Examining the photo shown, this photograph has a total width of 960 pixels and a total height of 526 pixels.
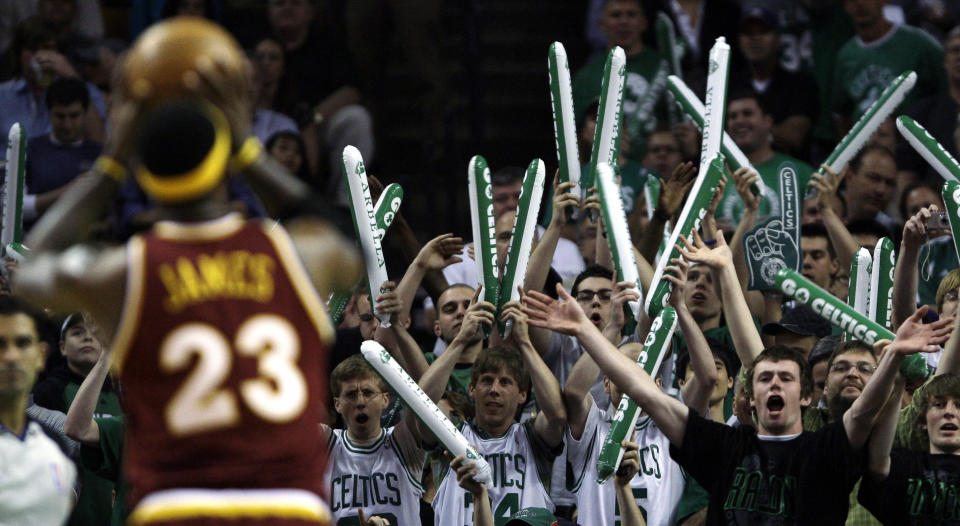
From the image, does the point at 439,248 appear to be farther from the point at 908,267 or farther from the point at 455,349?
the point at 908,267

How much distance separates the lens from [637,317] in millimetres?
7625

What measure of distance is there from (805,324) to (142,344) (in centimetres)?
540

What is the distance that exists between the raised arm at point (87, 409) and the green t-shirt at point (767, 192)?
413 centimetres

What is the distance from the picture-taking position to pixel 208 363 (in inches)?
141

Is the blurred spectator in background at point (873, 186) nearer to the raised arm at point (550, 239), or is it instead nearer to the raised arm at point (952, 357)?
the raised arm at point (550, 239)

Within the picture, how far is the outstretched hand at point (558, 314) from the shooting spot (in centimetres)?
612

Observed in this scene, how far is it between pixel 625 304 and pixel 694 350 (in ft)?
3.64

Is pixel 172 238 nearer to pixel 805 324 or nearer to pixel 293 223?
pixel 293 223

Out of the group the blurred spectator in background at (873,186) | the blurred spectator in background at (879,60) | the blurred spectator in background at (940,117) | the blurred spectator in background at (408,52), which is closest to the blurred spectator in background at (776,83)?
the blurred spectator in background at (879,60)

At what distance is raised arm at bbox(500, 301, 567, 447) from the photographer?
281 inches

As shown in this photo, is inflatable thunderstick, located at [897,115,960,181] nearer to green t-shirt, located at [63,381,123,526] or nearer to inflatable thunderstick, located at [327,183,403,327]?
inflatable thunderstick, located at [327,183,403,327]

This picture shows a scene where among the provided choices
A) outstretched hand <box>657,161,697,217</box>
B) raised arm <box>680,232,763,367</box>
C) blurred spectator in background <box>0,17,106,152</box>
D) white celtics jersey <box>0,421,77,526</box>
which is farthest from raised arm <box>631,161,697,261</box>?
blurred spectator in background <box>0,17,106,152</box>

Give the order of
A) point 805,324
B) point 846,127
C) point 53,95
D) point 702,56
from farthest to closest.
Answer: point 702,56, point 846,127, point 53,95, point 805,324

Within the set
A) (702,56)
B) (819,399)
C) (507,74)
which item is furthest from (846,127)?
(819,399)
